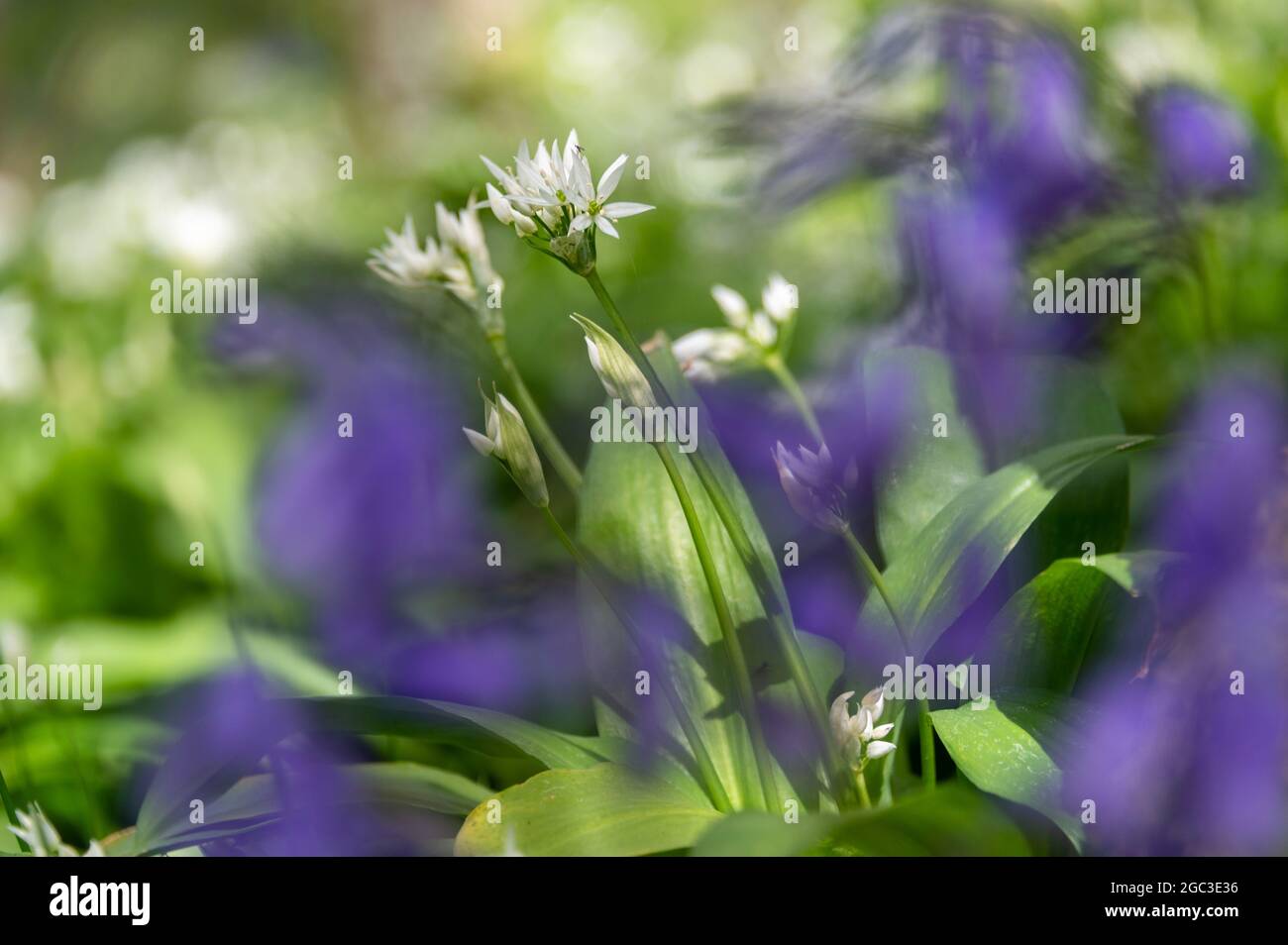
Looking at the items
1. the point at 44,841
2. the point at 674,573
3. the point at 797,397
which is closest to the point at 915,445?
the point at 797,397

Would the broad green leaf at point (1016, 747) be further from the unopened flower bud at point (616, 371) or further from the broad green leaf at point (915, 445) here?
the unopened flower bud at point (616, 371)

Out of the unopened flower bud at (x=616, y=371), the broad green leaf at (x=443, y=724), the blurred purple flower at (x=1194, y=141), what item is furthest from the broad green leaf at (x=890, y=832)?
the blurred purple flower at (x=1194, y=141)

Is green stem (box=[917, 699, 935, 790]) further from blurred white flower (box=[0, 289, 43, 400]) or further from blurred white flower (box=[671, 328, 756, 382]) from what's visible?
blurred white flower (box=[0, 289, 43, 400])

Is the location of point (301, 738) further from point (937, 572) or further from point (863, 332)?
point (863, 332)

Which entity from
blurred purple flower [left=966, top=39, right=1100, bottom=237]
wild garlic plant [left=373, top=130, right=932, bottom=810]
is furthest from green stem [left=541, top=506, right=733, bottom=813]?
blurred purple flower [left=966, top=39, right=1100, bottom=237]
